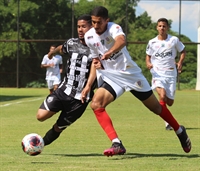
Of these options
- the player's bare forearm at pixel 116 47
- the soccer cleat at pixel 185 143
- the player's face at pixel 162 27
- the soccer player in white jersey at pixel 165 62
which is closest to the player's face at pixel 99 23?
the player's bare forearm at pixel 116 47

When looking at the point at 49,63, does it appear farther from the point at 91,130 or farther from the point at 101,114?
the point at 101,114

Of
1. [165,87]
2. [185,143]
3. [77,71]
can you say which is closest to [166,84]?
[165,87]

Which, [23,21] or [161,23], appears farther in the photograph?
[23,21]

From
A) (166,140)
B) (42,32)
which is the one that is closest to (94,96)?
(166,140)

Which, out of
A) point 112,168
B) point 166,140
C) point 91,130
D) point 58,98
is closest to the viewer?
point 112,168

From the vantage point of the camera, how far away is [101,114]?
7.92 meters

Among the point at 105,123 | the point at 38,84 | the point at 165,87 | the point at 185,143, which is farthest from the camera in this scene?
the point at 38,84

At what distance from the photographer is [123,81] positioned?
313 inches

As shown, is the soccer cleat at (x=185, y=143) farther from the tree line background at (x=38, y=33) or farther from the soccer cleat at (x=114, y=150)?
the tree line background at (x=38, y=33)

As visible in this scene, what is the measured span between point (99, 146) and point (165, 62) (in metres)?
3.92

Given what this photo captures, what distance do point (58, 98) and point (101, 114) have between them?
0.88 metres

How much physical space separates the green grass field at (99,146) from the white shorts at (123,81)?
893mm

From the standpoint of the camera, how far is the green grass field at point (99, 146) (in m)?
7.13

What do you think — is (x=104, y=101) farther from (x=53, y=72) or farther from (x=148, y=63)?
(x=53, y=72)
